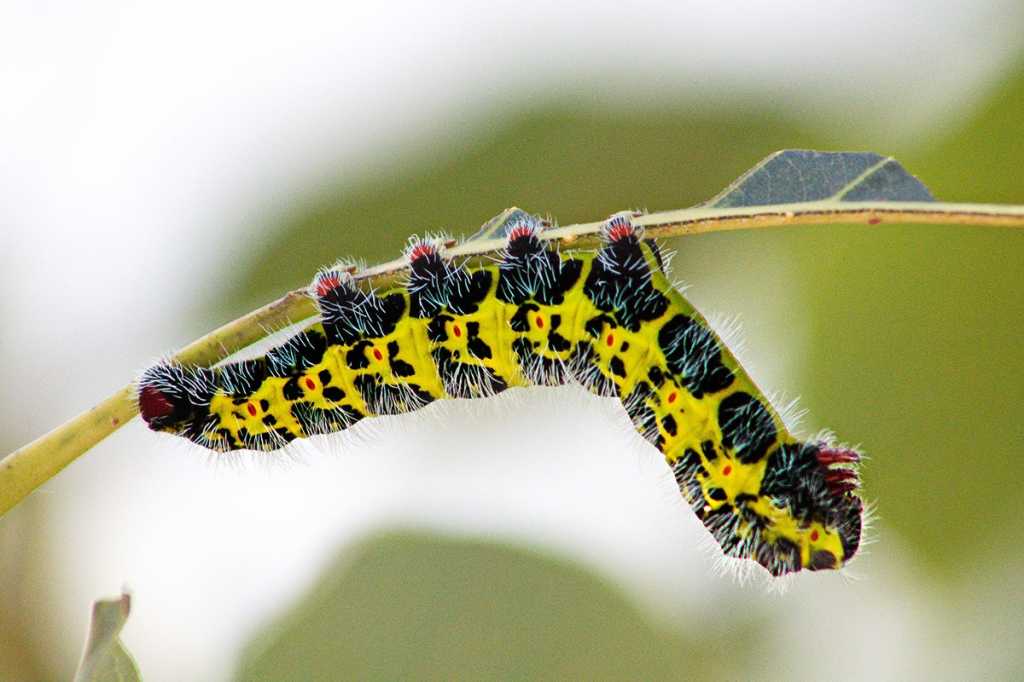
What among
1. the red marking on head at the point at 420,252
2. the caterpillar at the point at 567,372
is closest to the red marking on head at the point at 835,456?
the caterpillar at the point at 567,372

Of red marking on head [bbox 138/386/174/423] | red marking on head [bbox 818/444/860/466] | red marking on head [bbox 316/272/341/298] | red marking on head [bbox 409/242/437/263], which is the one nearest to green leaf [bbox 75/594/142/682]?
red marking on head [bbox 138/386/174/423]

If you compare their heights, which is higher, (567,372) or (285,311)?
(285,311)

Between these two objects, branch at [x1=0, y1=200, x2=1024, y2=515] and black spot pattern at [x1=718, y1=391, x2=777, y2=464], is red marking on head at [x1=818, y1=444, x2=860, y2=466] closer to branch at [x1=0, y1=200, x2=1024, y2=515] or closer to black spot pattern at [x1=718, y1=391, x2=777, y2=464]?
black spot pattern at [x1=718, y1=391, x2=777, y2=464]

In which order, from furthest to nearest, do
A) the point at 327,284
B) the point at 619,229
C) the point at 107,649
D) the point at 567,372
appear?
the point at 567,372, the point at 327,284, the point at 619,229, the point at 107,649

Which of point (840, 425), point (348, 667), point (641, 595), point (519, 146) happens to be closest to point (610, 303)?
point (348, 667)

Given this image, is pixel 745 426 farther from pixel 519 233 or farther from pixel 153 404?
pixel 153 404

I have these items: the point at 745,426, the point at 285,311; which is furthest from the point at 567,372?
the point at 285,311
